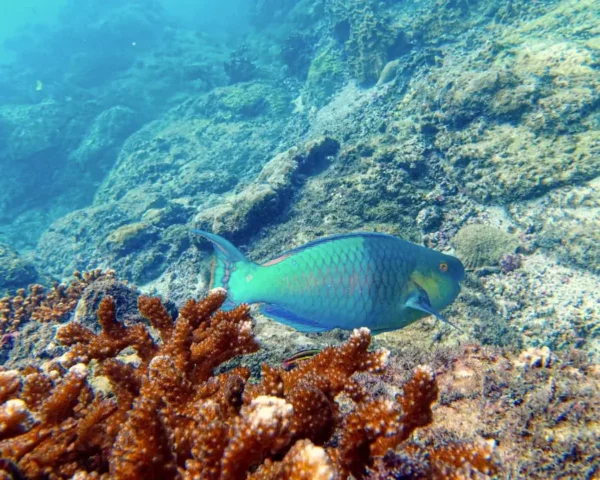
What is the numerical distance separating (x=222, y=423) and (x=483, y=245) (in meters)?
4.55

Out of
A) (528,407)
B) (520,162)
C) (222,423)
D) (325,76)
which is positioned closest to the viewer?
(222,423)

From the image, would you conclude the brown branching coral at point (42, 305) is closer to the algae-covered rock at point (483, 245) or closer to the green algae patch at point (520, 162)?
the algae-covered rock at point (483, 245)

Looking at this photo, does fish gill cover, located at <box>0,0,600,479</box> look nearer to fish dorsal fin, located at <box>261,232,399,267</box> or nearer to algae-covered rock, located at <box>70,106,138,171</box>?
fish dorsal fin, located at <box>261,232,399,267</box>

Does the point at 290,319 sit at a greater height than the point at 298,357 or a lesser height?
greater

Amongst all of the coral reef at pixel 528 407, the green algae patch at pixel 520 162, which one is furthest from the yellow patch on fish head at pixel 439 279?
the green algae patch at pixel 520 162

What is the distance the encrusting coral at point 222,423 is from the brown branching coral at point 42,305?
13.9ft

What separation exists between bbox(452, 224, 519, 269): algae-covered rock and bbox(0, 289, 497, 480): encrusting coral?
3302 mm

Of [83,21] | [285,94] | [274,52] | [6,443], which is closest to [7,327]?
[6,443]

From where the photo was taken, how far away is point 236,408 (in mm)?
1731

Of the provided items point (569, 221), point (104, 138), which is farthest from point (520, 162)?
point (104, 138)

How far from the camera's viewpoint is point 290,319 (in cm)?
226

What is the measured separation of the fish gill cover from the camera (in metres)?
1.54

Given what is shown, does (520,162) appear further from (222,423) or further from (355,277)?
(222,423)

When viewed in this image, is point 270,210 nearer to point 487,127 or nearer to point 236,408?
point 487,127
